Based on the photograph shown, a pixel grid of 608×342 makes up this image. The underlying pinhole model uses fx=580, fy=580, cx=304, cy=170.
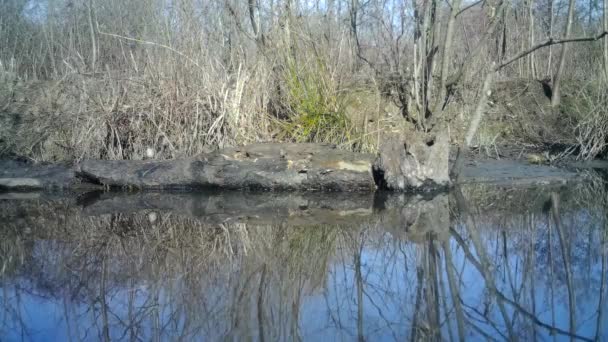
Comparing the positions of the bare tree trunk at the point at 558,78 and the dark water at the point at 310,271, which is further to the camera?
the bare tree trunk at the point at 558,78

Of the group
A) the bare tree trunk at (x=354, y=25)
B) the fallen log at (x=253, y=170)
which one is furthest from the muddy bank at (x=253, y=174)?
the bare tree trunk at (x=354, y=25)

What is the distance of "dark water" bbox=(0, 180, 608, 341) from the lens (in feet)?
9.57

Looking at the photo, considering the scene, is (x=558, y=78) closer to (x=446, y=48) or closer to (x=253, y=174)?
(x=446, y=48)

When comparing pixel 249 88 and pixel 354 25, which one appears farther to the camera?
pixel 354 25

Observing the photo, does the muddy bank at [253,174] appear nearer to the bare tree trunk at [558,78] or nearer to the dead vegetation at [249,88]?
the dead vegetation at [249,88]

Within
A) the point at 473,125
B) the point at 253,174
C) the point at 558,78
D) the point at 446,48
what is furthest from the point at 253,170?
the point at 558,78

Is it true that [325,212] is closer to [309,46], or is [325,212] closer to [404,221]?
[404,221]

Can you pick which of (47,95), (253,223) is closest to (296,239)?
(253,223)

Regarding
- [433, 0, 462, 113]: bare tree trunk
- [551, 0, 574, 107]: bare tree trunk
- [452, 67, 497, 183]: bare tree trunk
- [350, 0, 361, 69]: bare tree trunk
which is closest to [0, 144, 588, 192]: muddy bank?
[452, 67, 497, 183]: bare tree trunk

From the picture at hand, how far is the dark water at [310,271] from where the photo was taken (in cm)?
292

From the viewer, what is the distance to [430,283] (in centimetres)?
347

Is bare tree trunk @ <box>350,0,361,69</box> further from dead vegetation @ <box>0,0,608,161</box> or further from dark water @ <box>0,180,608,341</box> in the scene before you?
dark water @ <box>0,180,608,341</box>

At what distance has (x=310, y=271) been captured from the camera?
12.5 ft

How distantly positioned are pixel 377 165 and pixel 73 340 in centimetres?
474
